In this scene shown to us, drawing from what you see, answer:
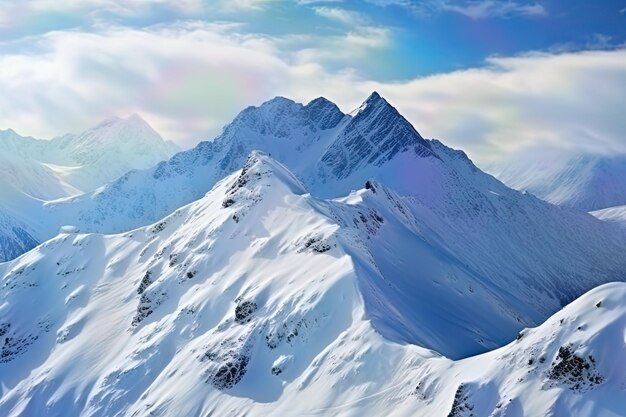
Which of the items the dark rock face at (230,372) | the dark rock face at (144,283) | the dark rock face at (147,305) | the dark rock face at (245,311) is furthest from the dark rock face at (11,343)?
the dark rock face at (230,372)

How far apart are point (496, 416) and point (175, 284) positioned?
88639 mm

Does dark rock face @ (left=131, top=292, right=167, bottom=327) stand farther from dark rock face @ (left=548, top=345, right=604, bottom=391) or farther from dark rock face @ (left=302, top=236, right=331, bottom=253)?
dark rock face @ (left=548, top=345, right=604, bottom=391)

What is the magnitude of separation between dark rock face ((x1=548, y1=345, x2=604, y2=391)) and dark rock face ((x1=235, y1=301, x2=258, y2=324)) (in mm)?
→ 56295

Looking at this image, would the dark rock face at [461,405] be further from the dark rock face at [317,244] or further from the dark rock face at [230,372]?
the dark rock face at [317,244]

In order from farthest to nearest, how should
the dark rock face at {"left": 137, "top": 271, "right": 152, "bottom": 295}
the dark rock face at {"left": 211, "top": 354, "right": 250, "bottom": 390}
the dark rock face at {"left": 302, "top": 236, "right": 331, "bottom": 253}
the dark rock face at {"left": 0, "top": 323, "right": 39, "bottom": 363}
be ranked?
the dark rock face at {"left": 0, "top": 323, "right": 39, "bottom": 363} < the dark rock face at {"left": 137, "top": 271, "right": 152, "bottom": 295} < the dark rock face at {"left": 302, "top": 236, "right": 331, "bottom": 253} < the dark rock face at {"left": 211, "top": 354, "right": 250, "bottom": 390}

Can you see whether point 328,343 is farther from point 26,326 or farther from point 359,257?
point 26,326

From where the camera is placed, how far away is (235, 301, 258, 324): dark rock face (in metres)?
111

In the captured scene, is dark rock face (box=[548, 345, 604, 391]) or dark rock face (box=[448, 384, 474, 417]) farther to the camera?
dark rock face (box=[448, 384, 474, 417])

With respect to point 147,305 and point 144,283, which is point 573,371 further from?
point 144,283

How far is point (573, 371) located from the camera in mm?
64875

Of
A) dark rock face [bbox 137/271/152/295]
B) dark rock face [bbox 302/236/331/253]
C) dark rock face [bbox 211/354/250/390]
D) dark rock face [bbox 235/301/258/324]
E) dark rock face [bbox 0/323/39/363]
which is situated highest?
dark rock face [bbox 302/236/331/253]

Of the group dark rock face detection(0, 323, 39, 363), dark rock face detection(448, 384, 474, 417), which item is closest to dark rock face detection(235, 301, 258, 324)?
dark rock face detection(448, 384, 474, 417)

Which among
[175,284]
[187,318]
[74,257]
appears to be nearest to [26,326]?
[74,257]

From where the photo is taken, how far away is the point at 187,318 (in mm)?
124750
